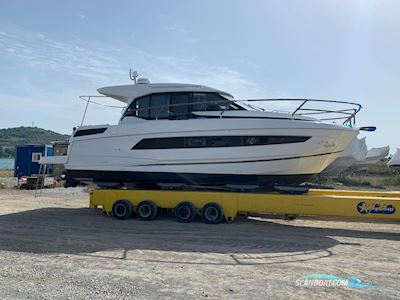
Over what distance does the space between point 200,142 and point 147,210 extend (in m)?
2.07

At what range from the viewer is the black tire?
374 inches

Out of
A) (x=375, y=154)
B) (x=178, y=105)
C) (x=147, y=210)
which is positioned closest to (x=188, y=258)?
(x=147, y=210)

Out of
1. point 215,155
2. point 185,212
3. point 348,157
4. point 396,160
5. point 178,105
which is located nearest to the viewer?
point 185,212

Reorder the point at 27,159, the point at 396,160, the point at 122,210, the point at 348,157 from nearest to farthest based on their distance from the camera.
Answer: the point at 122,210
the point at 348,157
the point at 27,159
the point at 396,160

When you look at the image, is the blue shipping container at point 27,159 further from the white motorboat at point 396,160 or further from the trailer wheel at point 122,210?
the white motorboat at point 396,160

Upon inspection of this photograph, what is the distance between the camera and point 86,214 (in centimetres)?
1100

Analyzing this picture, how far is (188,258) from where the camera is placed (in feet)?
21.1

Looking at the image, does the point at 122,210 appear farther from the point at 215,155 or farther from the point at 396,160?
the point at 396,160

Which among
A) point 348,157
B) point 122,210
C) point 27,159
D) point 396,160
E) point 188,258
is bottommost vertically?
point 188,258

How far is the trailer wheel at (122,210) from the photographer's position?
10086 millimetres

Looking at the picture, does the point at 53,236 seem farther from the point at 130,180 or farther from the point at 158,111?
the point at 158,111

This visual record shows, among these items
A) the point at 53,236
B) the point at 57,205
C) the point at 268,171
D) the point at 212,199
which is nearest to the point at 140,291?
the point at 53,236

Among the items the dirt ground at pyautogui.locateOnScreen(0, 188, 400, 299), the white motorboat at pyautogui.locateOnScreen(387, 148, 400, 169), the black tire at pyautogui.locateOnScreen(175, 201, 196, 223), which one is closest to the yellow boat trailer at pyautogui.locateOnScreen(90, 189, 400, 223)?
the black tire at pyautogui.locateOnScreen(175, 201, 196, 223)

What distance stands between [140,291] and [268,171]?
5640mm
